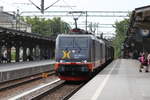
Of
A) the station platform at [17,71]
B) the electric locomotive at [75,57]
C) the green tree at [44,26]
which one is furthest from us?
the green tree at [44,26]

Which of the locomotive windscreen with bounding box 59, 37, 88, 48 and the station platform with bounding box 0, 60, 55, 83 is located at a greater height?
the locomotive windscreen with bounding box 59, 37, 88, 48

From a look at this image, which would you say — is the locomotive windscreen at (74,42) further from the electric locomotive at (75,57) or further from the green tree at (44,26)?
the green tree at (44,26)

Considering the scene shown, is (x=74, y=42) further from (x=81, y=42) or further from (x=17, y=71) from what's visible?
(x=17, y=71)

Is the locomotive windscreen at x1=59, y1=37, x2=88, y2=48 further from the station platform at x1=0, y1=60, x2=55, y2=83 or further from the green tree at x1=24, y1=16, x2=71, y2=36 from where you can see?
the green tree at x1=24, y1=16, x2=71, y2=36

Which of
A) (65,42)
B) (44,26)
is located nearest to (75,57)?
(65,42)

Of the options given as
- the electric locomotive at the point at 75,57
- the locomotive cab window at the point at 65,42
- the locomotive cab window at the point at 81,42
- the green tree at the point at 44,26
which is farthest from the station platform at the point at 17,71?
the green tree at the point at 44,26

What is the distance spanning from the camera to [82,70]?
76.3 feet

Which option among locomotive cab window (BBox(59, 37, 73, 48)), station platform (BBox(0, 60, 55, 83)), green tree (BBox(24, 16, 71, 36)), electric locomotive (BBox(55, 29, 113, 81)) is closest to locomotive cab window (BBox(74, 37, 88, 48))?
electric locomotive (BBox(55, 29, 113, 81))

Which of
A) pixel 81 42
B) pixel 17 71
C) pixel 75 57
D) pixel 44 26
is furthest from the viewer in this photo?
pixel 44 26

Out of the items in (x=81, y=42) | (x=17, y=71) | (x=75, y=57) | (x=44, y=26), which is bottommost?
(x=17, y=71)

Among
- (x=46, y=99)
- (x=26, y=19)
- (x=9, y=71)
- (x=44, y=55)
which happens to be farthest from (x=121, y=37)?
(x=46, y=99)

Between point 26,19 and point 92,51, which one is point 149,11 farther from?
point 26,19

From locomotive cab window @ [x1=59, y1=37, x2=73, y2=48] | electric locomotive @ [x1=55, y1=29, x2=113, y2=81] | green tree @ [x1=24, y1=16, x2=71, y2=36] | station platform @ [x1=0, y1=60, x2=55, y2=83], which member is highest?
green tree @ [x1=24, y1=16, x2=71, y2=36]

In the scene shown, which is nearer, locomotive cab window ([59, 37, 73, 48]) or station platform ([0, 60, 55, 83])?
locomotive cab window ([59, 37, 73, 48])
